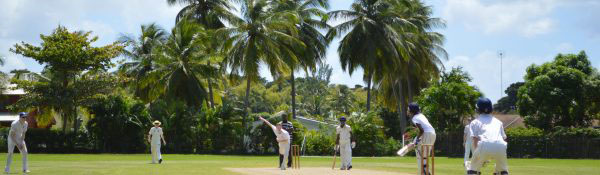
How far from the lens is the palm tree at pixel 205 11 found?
49344 mm

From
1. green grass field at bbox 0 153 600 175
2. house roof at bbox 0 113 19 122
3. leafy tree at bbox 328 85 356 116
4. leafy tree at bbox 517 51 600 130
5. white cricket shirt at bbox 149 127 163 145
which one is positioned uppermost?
leafy tree at bbox 328 85 356 116

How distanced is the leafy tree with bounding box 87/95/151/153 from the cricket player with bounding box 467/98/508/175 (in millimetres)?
34098

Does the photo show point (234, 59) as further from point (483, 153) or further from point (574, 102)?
point (483, 153)

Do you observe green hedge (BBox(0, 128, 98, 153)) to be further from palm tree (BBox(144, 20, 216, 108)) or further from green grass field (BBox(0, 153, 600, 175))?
green grass field (BBox(0, 153, 600, 175))

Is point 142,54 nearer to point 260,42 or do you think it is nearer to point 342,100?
point 260,42

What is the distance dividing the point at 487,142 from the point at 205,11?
41.8 meters

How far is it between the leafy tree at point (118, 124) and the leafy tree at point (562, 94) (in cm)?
2282

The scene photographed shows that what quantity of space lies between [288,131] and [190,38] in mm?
27287

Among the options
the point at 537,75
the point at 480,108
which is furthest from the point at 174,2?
the point at 480,108

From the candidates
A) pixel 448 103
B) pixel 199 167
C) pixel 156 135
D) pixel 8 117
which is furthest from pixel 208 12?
pixel 199 167

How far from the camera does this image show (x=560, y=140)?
4041 centimetres

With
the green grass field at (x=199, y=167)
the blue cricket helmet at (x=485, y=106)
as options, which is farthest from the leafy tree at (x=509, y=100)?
the blue cricket helmet at (x=485, y=106)

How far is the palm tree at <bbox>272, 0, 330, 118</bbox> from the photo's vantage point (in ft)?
158

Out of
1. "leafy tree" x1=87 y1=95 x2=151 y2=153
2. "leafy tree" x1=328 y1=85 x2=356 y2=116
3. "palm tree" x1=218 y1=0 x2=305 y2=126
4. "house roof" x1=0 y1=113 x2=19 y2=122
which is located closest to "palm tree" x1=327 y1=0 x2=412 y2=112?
"palm tree" x1=218 y1=0 x2=305 y2=126
